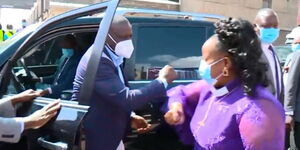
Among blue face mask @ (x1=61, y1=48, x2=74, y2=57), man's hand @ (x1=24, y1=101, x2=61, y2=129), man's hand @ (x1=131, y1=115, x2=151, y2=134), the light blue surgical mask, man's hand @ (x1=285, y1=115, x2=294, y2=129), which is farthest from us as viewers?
blue face mask @ (x1=61, y1=48, x2=74, y2=57)

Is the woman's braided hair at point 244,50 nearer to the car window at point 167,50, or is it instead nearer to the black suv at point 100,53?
the black suv at point 100,53

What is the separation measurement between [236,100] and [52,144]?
1.18m

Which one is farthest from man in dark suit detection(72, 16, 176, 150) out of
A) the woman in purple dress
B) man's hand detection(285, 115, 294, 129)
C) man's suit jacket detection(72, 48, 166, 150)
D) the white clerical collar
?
man's hand detection(285, 115, 294, 129)

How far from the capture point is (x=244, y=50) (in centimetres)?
216

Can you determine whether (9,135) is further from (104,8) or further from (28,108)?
(104,8)

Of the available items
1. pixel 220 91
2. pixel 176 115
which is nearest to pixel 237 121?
pixel 220 91

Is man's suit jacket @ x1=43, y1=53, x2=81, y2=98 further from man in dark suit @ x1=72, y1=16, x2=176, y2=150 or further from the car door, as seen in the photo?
man in dark suit @ x1=72, y1=16, x2=176, y2=150

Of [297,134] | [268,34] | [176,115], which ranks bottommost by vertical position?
[297,134]

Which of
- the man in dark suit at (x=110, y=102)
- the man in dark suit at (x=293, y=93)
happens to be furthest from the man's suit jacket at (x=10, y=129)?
the man in dark suit at (x=293, y=93)

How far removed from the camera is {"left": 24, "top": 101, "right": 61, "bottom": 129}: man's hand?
271cm

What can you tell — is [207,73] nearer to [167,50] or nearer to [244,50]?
[244,50]

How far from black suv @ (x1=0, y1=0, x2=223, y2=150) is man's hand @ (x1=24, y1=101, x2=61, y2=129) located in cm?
4

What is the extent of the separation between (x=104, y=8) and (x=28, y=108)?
911mm

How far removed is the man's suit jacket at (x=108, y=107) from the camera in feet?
8.46
